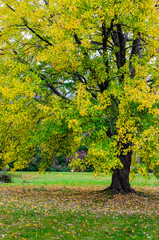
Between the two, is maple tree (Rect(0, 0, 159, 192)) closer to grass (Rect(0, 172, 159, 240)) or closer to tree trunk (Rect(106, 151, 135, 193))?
tree trunk (Rect(106, 151, 135, 193))

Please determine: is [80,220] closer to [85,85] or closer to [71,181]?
[85,85]

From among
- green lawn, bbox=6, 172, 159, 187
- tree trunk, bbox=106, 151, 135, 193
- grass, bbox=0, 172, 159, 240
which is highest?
tree trunk, bbox=106, 151, 135, 193

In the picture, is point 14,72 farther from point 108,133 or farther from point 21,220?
point 21,220

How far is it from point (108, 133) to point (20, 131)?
5590mm

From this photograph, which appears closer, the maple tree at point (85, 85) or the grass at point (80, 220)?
the grass at point (80, 220)

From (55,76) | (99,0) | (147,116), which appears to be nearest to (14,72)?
(55,76)

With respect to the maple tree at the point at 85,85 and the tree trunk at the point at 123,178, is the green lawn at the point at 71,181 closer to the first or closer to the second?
the tree trunk at the point at 123,178

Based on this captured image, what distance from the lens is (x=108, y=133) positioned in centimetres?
1230

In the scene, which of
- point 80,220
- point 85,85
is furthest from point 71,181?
point 80,220

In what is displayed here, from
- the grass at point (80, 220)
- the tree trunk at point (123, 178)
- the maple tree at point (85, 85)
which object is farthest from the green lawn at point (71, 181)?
the grass at point (80, 220)

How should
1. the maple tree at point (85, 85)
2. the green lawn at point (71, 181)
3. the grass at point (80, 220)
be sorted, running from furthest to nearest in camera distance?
the green lawn at point (71, 181) → the maple tree at point (85, 85) → the grass at point (80, 220)

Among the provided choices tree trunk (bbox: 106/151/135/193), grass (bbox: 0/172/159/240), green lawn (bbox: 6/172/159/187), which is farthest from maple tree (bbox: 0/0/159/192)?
green lawn (bbox: 6/172/159/187)

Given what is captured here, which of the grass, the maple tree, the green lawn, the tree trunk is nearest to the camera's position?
the grass

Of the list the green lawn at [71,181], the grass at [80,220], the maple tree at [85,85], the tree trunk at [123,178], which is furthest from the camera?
the green lawn at [71,181]
